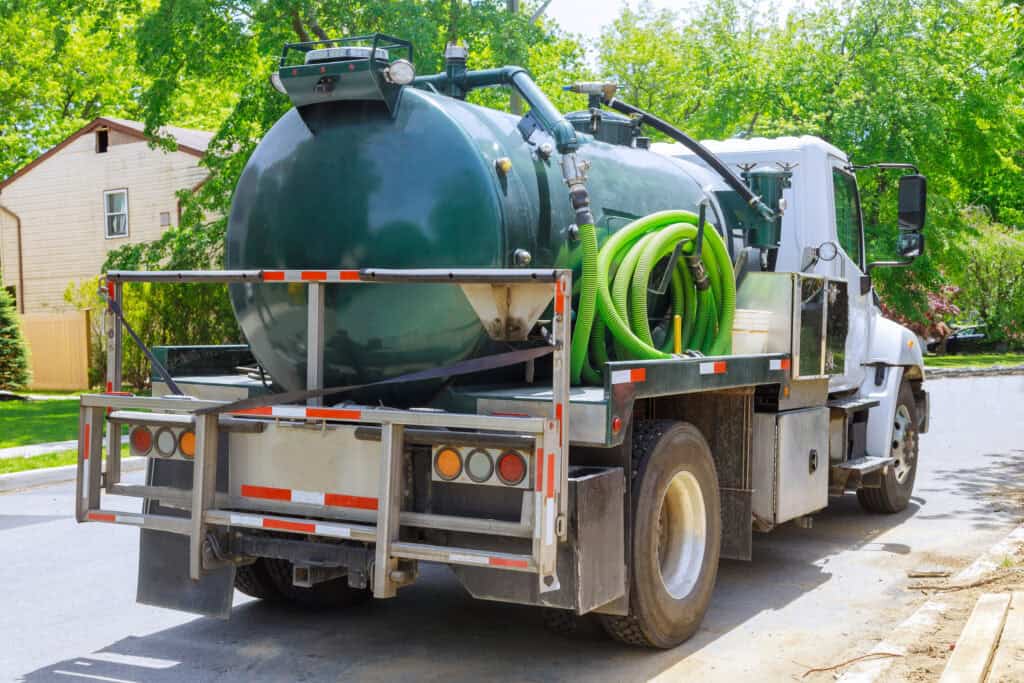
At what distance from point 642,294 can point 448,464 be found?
1.66m

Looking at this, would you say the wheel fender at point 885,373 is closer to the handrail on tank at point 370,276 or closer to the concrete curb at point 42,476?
the handrail on tank at point 370,276

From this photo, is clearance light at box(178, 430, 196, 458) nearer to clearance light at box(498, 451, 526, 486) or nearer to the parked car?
clearance light at box(498, 451, 526, 486)

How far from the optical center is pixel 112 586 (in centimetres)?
698

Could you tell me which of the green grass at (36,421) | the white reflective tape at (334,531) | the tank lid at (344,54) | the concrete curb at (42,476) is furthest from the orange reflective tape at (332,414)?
the green grass at (36,421)

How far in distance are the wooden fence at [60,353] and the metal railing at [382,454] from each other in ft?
74.1

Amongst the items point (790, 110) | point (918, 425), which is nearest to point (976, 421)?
point (918, 425)

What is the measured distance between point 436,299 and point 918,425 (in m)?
5.88

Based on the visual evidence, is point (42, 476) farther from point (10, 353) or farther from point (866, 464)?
point (10, 353)

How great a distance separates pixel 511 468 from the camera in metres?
4.69

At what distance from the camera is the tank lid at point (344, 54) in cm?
540

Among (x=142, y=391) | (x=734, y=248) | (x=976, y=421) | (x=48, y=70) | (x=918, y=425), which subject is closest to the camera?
(x=734, y=248)

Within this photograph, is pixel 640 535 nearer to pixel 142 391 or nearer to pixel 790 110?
pixel 142 391

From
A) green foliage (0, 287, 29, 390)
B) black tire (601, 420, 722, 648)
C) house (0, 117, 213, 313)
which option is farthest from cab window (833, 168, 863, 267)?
house (0, 117, 213, 313)

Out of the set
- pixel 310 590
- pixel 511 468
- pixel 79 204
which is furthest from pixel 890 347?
pixel 79 204
